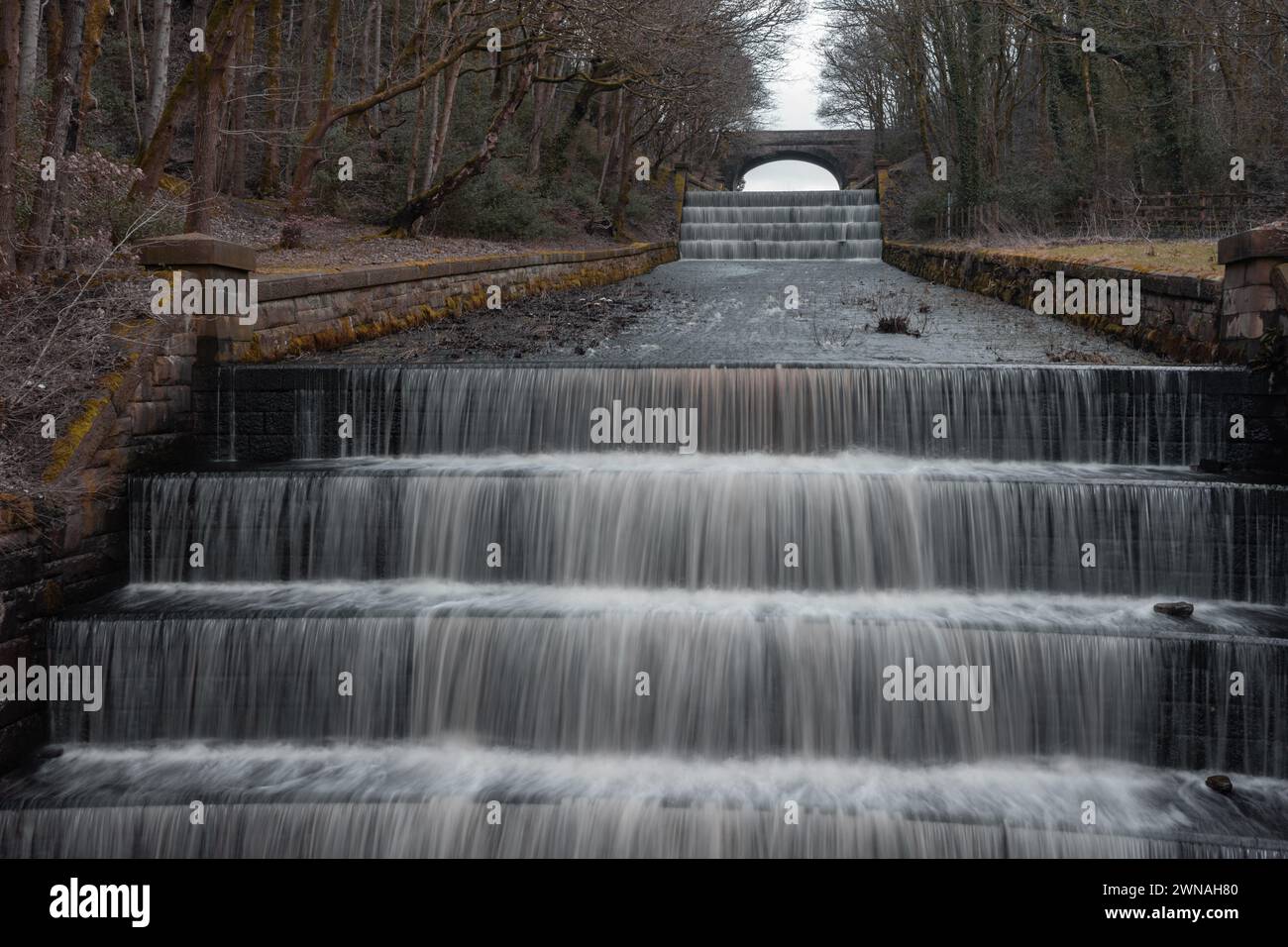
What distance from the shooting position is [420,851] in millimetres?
5504

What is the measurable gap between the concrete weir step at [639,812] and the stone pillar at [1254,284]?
14.4 ft

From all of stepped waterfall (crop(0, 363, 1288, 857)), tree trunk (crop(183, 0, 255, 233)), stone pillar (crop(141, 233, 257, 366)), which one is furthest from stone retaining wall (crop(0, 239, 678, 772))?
tree trunk (crop(183, 0, 255, 233))

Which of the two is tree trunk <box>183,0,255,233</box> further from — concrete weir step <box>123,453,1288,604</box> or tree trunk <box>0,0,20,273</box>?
concrete weir step <box>123,453,1288,604</box>

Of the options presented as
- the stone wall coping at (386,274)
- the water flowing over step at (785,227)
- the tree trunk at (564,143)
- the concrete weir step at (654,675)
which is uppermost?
the tree trunk at (564,143)

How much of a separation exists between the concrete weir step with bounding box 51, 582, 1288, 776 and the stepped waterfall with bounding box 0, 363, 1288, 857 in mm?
23

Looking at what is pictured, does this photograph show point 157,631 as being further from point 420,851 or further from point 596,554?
point 596,554

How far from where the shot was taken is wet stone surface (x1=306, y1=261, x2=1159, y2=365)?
431 inches

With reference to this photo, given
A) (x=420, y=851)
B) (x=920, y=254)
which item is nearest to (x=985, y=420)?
(x=420, y=851)

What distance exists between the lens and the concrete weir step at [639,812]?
536 centimetres

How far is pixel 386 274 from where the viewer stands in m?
12.7

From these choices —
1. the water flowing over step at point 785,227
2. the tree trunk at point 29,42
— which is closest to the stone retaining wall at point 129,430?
the tree trunk at point 29,42

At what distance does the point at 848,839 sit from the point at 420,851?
248cm

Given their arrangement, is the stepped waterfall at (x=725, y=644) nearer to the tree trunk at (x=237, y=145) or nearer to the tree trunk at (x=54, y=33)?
the tree trunk at (x=54, y=33)

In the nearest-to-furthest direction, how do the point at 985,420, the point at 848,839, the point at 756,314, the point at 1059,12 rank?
the point at 848,839, the point at 985,420, the point at 756,314, the point at 1059,12
